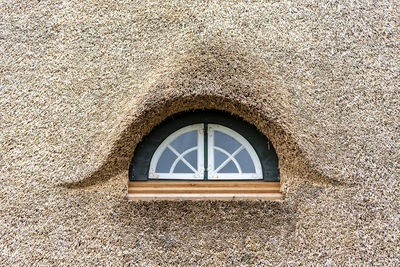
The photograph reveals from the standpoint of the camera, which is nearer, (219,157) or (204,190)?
(204,190)

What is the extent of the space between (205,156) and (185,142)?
0.16 m

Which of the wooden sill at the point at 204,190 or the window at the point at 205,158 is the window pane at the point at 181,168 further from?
the wooden sill at the point at 204,190

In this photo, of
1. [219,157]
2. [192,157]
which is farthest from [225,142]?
[192,157]

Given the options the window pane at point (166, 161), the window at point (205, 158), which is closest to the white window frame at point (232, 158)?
the window at point (205, 158)

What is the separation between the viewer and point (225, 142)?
6.51ft

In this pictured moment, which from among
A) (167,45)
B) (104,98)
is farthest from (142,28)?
(104,98)

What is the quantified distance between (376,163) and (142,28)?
1745 mm

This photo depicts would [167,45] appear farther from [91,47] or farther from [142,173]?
[142,173]

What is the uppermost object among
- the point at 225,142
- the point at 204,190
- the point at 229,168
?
the point at 225,142

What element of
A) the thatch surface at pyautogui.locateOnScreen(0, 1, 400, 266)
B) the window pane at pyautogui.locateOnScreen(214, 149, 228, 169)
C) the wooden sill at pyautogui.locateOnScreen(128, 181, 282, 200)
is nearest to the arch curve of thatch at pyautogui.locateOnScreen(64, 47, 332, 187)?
the thatch surface at pyautogui.locateOnScreen(0, 1, 400, 266)

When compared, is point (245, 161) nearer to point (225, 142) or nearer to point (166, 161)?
point (225, 142)

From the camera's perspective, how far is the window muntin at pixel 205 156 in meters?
1.93

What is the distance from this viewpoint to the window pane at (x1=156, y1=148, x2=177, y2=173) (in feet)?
6.36

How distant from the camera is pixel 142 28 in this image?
6.85 feet
